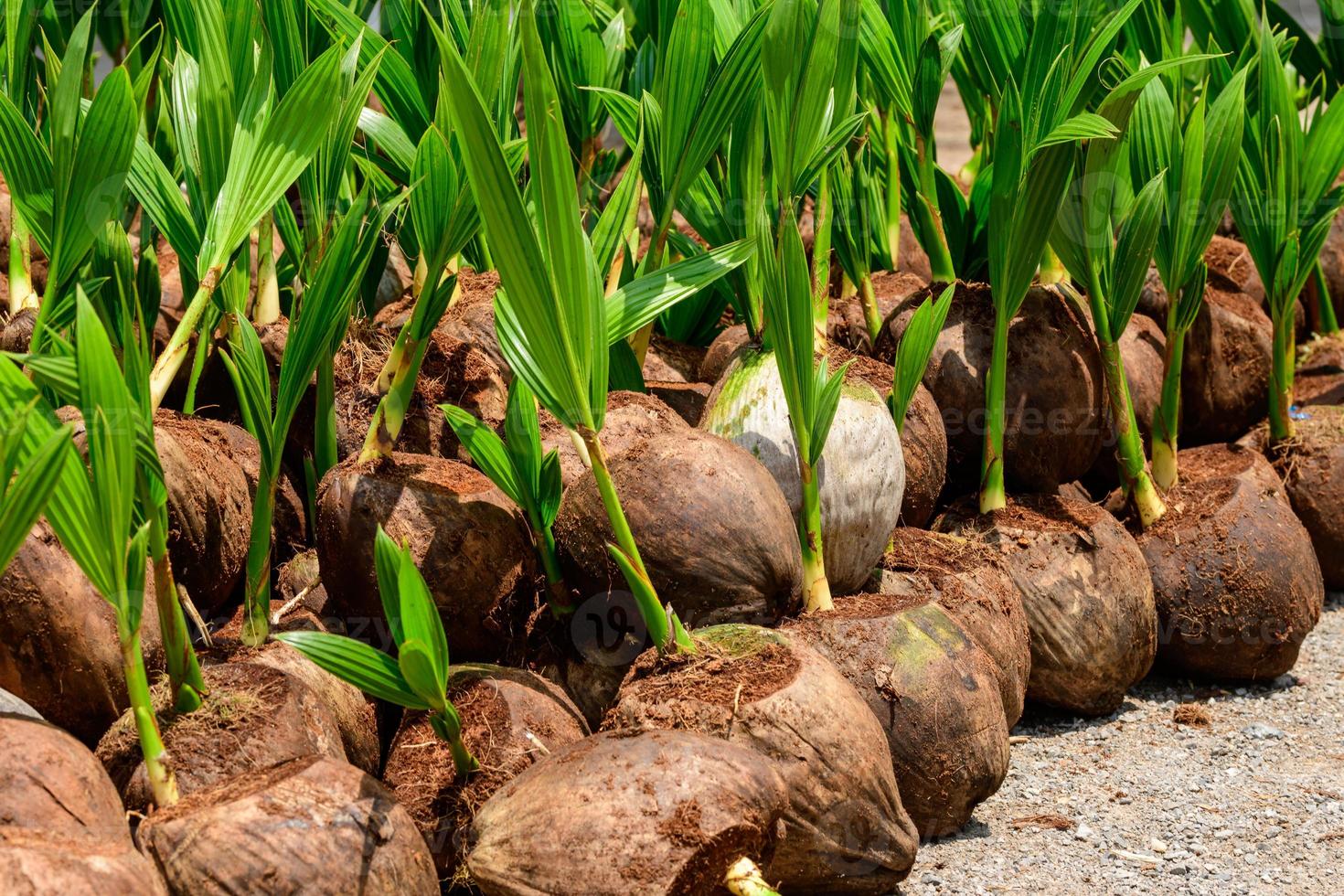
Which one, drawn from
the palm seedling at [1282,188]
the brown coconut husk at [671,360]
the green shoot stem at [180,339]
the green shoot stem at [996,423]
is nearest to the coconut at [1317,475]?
the palm seedling at [1282,188]

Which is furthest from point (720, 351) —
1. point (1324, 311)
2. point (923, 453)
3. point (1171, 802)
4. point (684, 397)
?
point (1324, 311)

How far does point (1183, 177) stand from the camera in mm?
2234

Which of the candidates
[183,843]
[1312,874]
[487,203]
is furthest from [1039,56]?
[183,843]

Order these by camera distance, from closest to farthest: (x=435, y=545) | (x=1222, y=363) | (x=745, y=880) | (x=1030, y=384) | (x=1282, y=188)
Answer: (x=745, y=880) < (x=435, y=545) < (x=1030, y=384) < (x=1282, y=188) < (x=1222, y=363)

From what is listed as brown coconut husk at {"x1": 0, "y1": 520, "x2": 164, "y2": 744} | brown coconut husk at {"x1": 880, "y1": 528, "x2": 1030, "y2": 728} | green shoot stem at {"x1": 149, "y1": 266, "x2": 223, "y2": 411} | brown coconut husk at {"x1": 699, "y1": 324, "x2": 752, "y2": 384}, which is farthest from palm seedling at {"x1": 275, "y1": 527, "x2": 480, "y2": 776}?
brown coconut husk at {"x1": 699, "y1": 324, "x2": 752, "y2": 384}

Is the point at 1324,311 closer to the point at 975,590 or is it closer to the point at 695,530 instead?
the point at 975,590

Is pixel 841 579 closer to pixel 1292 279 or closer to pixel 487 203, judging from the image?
pixel 487 203

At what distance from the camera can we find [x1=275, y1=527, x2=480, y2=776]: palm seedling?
4.65 feet

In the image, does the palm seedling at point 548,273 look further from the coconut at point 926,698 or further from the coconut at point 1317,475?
the coconut at point 1317,475

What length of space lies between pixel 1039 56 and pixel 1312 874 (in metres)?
1.22

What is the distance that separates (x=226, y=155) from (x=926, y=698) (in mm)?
1156

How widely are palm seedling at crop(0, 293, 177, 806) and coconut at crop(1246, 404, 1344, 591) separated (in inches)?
83.4

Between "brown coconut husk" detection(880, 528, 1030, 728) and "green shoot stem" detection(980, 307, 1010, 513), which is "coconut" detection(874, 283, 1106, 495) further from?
"brown coconut husk" detection(880, 528, 1030, 728)

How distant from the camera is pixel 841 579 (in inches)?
76.4
